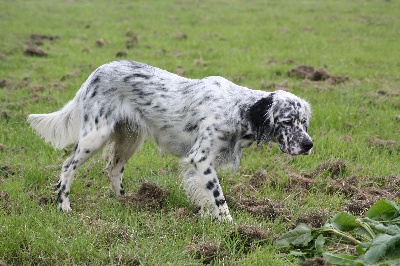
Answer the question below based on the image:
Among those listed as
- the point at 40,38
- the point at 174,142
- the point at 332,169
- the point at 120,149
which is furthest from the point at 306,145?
the point at 40,38

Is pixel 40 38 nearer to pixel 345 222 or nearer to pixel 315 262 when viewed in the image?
pixel 345 222

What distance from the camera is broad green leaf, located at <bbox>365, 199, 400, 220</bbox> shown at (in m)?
4.58

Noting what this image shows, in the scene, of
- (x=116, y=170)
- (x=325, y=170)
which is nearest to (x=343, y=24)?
(x=325, y=170)

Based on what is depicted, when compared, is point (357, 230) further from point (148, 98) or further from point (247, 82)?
point (247, 82)

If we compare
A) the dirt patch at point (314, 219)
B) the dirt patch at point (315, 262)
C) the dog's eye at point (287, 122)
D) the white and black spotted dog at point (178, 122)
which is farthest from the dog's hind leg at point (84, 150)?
the dirt patch at point (315, 262)

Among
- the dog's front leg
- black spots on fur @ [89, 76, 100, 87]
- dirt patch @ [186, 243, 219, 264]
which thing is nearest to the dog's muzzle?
the dog's front leg

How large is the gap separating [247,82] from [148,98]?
4731mm

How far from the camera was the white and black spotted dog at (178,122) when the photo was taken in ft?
17.5

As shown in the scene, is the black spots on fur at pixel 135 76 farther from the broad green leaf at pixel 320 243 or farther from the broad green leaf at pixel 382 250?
the broad green leaf at pixel 382 250

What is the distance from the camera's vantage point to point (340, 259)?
4.00 m

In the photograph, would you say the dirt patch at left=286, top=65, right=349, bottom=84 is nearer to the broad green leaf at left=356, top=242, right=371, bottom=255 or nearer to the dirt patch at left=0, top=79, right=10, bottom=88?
the dirt patch at left=0, top=79, right=10, bottom=88

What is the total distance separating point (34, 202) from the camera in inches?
214

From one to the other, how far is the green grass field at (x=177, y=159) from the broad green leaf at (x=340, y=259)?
31 centimetres

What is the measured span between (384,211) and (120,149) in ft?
9.65
